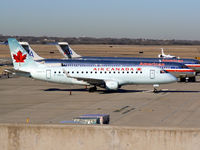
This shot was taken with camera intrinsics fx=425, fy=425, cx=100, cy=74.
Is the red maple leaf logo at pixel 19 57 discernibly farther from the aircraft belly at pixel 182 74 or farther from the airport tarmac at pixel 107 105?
the aircraft belly at pixel 182 74

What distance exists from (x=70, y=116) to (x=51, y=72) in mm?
16320

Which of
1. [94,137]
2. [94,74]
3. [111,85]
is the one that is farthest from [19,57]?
[94,137]

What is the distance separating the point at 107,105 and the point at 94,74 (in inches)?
412

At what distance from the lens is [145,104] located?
1551 inches

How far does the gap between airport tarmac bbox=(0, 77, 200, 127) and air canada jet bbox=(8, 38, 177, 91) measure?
4.46 ft

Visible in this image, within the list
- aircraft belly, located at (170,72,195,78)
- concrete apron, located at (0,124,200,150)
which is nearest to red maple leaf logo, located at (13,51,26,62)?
aircraft belly, located at (170,72,195,78)

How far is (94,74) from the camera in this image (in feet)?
160

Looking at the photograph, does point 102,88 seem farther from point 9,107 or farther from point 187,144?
point 187,144

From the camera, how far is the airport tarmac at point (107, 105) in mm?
30981

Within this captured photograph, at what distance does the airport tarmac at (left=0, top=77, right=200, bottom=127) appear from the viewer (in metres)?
31.0

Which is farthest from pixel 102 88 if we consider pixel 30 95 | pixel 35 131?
pixel 35 131

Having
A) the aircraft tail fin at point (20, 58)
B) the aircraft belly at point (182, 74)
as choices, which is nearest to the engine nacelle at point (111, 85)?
the aircraft tail fin at point (20, 58)

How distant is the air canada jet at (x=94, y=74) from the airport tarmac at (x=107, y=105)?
1361mm

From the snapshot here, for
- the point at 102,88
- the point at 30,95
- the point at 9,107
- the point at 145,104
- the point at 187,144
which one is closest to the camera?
the point at 187,144
